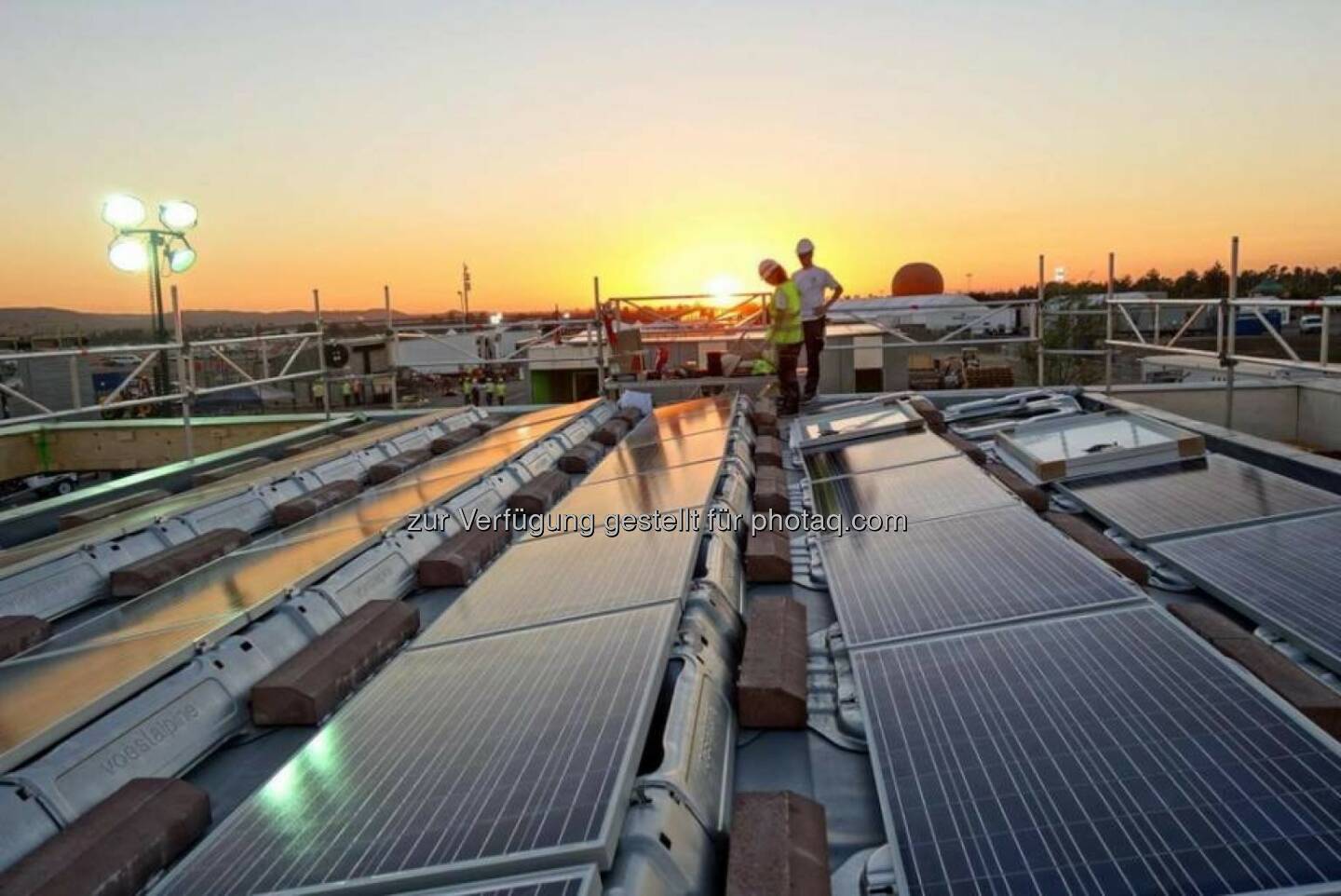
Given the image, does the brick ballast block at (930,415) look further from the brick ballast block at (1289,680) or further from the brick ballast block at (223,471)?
the brick ballast block at (223,471)

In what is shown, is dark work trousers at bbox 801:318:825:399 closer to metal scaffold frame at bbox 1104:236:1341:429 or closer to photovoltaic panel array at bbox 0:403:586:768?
metal scaffold frame at bbox 1104:236:1341:429

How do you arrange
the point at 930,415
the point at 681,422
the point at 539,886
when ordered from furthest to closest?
the point at 681,422
the point at 930,415
the point at 539,886

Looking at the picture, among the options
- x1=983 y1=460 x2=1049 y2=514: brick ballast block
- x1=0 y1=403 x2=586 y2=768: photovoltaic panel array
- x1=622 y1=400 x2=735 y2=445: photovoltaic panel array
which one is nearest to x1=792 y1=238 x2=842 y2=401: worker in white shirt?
x1=622 y1=400 x2=735 y2=445: photovoltaic panel array

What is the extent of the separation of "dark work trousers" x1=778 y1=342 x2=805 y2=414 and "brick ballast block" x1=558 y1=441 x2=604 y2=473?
2.96 meters

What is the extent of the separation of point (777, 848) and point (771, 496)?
3.65 metres

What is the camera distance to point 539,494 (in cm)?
626

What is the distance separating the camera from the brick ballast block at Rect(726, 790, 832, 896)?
207 centimetres

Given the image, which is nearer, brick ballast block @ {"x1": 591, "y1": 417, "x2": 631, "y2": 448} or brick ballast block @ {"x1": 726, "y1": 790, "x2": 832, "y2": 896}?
brick ballast block @ {"x1": 726, "y1": 790, "x2": 832, "y2": 896}

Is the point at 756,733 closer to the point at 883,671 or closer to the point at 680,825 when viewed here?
the point at 883,671

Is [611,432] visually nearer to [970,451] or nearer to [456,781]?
[970,451]

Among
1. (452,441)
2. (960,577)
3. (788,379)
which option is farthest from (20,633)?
(788,379)

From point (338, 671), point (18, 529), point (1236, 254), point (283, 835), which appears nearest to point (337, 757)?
point (283, 835)

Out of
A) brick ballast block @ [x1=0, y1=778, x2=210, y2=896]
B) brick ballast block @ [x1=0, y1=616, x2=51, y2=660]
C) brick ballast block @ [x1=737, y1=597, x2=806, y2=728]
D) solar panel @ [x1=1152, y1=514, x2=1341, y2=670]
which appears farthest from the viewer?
brick ballast block @ [x1=0, y1=616, x2=51, y2=660]

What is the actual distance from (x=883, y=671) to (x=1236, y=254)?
23.0ft
